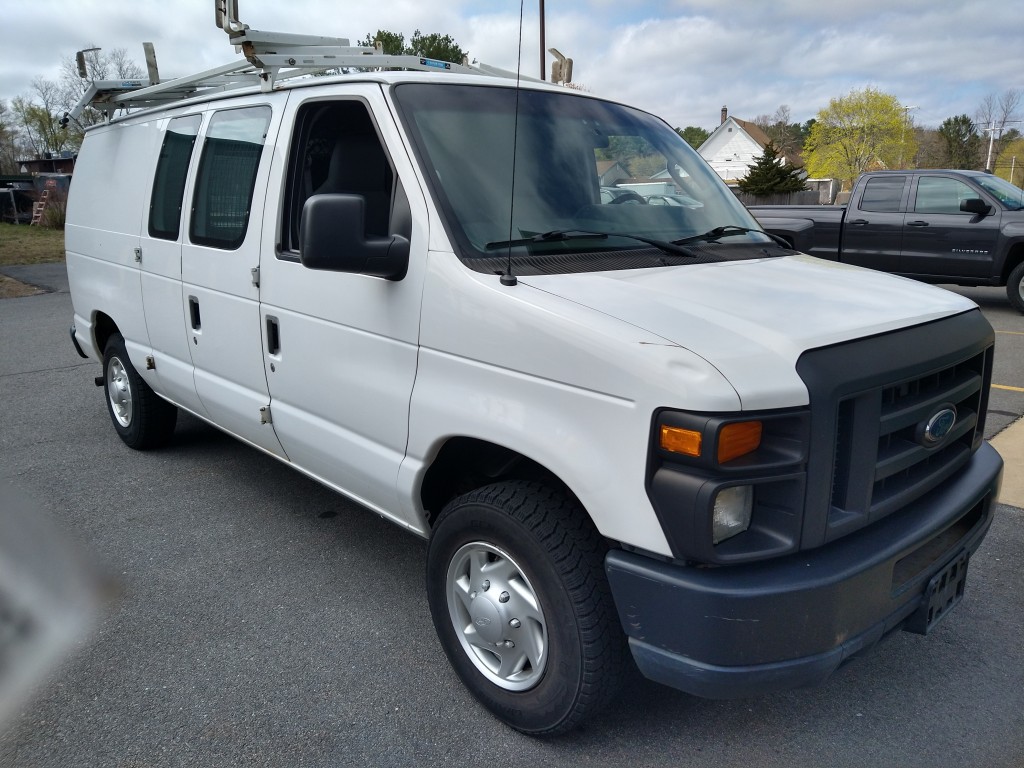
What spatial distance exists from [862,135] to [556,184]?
72.9m

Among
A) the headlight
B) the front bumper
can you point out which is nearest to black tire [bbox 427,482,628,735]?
the front bumper

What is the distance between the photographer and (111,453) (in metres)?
5.51

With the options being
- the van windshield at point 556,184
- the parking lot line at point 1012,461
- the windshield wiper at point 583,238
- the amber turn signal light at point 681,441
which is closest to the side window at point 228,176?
the van windshield at point 556,184

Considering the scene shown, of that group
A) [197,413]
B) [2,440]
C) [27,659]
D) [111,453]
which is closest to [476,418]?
[27,659]

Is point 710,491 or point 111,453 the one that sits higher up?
point 710,491

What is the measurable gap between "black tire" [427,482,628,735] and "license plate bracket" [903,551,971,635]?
91 cm

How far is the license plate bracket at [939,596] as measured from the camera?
2.47 m

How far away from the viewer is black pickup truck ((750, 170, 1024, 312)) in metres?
10.6

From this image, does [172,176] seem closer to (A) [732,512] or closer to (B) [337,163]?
(B) [337,163]

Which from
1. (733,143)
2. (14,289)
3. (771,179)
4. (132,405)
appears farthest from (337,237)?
(733,143)

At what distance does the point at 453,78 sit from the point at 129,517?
2.94 m

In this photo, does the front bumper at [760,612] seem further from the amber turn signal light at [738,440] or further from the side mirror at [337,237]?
the side mirror at [337,237]

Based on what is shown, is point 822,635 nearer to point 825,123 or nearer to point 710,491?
point 710,491

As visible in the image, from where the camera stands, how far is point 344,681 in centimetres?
300
